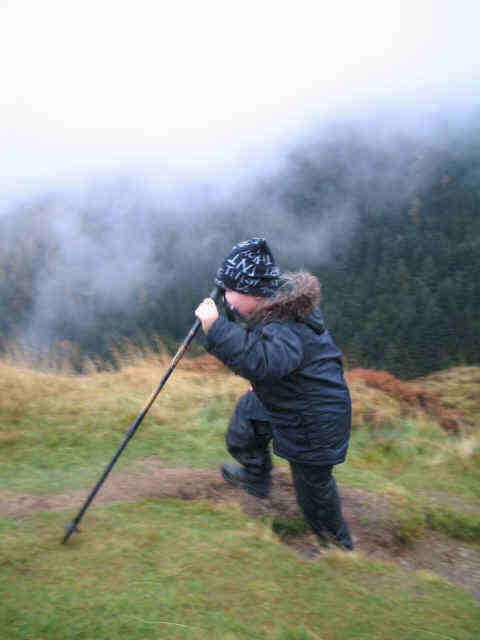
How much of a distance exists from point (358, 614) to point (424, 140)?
140 ft

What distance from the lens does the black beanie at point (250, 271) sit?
9.63ft

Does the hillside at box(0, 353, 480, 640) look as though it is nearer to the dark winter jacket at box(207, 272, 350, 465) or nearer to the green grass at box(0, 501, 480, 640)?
the green grass at box(0, 501, 480, 640)

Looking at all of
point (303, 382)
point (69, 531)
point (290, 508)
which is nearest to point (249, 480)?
point (290, 508)

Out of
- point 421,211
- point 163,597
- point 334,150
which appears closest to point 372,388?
point 163,597

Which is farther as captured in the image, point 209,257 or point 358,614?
point 209,257

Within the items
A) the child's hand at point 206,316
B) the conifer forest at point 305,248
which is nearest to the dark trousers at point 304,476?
the child's hand at point 206,316

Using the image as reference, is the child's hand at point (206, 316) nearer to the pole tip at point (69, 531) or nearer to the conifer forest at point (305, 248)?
the pole tip at point (69, 531)

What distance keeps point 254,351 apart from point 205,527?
1.24 m

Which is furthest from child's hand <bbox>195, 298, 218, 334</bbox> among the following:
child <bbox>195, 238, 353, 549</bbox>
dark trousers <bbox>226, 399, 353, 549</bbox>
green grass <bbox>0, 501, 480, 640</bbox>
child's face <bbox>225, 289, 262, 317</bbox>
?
green grass <bbox>0, 501, 480, 640</bbox>

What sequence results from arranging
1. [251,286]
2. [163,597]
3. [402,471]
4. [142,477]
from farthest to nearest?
[402,471] → [142,477] → [251,286] → [163,597]

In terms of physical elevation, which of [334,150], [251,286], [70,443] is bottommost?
[70,443]

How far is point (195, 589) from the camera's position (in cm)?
235

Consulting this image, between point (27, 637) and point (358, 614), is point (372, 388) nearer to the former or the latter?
point (358, 614)

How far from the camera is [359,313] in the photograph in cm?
2345
